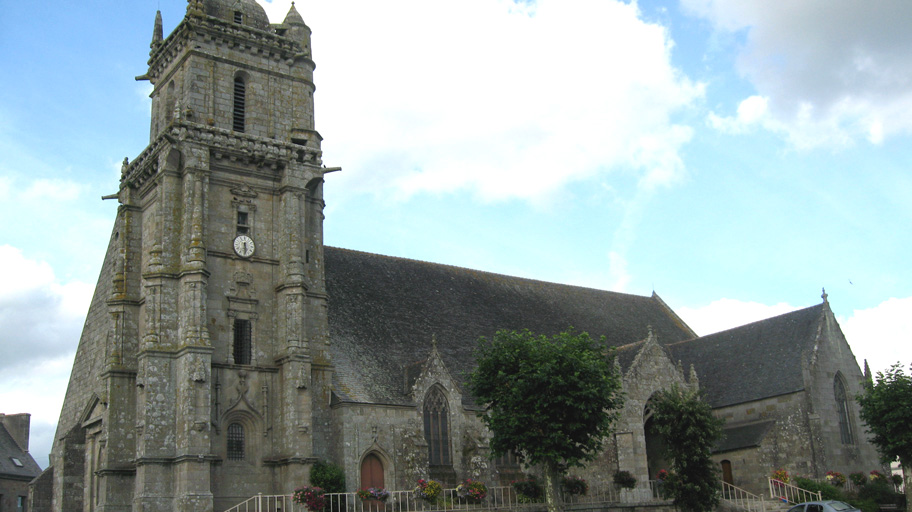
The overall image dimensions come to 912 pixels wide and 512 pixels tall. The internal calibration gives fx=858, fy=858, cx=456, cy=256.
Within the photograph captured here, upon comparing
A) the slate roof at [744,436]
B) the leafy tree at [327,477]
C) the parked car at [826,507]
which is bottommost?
the parked car at [826,507]

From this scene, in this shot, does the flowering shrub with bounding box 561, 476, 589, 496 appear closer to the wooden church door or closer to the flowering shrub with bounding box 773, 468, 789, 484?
the wooden church door

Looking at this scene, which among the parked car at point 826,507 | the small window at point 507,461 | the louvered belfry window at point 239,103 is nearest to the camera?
the parked car at point 826,507

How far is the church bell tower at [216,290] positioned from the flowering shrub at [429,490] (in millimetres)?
3509

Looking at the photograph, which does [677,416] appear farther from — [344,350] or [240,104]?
[240,104]

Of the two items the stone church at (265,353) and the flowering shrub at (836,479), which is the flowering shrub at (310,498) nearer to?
the stone church at (265,353)

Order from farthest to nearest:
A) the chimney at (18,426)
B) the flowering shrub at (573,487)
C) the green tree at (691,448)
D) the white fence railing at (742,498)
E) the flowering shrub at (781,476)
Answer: the chimney at (18,426) → the flowering shrub at (781,476) → the white fence railing at (742,498) → the flowering shrub at (573,487) → the green tree at (691,448)

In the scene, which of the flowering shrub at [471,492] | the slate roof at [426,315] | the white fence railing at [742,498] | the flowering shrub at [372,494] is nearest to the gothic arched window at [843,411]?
the white fence railing at [742,498]

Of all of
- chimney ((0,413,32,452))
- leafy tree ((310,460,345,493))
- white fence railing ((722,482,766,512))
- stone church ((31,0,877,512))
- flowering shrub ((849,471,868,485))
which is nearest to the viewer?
leafy tree ((310,460,345,493))

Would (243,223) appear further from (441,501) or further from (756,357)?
(756,357)

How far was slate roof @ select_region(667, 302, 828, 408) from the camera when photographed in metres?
38.7

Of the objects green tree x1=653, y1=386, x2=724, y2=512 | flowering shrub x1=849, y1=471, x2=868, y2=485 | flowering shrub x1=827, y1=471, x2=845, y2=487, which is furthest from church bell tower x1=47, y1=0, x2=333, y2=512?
flowering shrub x1=849, y1=471, x2=868, y2=485

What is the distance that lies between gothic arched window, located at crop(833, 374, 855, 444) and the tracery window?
86.4 feet

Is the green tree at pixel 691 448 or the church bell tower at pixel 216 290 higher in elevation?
the church bell tower at pixel 216 290

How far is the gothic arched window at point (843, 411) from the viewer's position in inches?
1534
